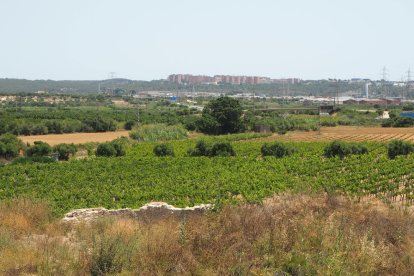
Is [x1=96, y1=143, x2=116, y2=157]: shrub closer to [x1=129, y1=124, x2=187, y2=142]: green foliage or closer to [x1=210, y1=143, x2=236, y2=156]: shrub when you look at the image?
[x1=210, y1=143, x2=236, y2=156]: shrub

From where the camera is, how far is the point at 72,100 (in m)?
153

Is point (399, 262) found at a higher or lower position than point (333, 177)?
higher

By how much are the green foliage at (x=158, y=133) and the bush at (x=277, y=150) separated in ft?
80.0

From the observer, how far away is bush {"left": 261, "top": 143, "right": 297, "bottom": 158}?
44.2 m

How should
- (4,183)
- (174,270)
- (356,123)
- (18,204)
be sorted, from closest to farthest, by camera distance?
1. (174,270)
2. (18,204)
3. (4,183)
4. (356,123)

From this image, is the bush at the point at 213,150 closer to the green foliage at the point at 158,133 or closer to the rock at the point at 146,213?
the green foliage at the point at 158,133

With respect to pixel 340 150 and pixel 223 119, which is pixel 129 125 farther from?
pixel 340 150

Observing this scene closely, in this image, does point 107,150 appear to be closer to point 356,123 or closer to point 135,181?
point 135,181

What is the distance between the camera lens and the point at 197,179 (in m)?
29.8

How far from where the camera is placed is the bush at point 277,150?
44.2 meters

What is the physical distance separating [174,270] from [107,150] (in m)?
40.4

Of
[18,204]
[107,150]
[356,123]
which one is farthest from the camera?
[356,123]

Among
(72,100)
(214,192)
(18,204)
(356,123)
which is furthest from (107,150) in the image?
(72,100)

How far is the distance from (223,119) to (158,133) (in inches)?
459
